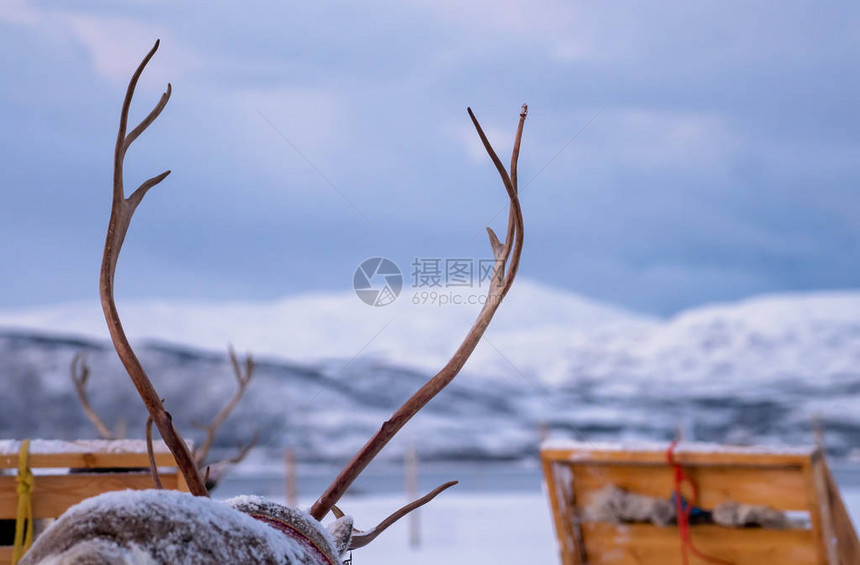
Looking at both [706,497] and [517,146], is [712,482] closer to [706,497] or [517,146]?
[706,497]

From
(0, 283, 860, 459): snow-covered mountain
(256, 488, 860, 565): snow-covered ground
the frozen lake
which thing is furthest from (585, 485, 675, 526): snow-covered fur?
(0, 283, 860, 459): snow-covered mountain

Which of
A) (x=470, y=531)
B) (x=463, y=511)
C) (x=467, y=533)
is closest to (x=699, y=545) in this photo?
(x=467, y=533)

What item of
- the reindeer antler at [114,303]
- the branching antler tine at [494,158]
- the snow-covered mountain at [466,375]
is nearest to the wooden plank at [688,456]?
the branching antler tine at [494,158]

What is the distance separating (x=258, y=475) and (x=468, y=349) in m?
11.8

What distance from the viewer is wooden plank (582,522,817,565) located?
5.21 feet

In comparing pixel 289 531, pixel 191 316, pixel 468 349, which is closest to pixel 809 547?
pixel 468 349

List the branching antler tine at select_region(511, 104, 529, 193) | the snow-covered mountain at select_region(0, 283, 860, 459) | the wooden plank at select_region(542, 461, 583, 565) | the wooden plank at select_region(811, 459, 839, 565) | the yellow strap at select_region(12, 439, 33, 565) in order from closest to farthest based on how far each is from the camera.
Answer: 1. the branching antler tine at select_region(511, 104, 529, 193)
2. the yellow strap at select_region(12, 439, 33, 565)
3. the wooden plank at select_region(811, 459, 839, 565)
4. the wooden plank at select_region(542, 461, 583, 565)
5. the snow-covered mountain at select_region(0, 283, 860, 459)

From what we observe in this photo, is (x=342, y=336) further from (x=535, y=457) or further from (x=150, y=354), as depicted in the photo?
(x=535, y=457)

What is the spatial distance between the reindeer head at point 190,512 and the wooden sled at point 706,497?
890 millimetres

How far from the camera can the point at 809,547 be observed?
5.12 ft

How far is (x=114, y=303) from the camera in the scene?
78cm

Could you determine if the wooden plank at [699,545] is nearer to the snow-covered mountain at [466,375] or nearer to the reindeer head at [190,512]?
the reindeer head at [190,512]

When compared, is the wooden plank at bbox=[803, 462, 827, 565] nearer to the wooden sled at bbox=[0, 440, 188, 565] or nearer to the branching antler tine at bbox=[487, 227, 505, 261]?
the branching antler tine at bbox=[487, 227, 505, 261]

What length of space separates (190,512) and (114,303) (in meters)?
0.30
